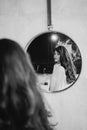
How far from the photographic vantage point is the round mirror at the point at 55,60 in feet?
8.24

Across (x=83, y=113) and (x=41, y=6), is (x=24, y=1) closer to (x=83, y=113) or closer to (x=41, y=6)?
(x=41, y=6)

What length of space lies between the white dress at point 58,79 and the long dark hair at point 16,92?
4.57ft

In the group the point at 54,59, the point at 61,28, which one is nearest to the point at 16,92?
the point at 54,59

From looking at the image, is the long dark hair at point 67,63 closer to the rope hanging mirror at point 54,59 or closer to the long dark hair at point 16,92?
the rope hanging mirror at point 54,59

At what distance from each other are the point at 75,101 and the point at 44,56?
56 cm

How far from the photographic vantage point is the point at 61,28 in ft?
8.37

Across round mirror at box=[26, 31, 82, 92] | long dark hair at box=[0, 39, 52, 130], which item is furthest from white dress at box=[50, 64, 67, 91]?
long dark hair at box=[0, 39, 52, 130]

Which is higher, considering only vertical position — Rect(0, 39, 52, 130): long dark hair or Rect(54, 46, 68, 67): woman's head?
Rect(54, 46, 68, 67): woman's head

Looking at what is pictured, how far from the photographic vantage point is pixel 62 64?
252 centimetres

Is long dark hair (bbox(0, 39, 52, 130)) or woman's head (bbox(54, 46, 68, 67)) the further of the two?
woman's head (bbox(54, 46, 68, 67))

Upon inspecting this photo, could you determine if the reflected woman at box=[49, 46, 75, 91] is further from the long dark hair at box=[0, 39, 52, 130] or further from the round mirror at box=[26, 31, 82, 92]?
the long dark hair at box=[0, 39, 52, 130]

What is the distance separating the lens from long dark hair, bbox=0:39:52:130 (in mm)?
1044

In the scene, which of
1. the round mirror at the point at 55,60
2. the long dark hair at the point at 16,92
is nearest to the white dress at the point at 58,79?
the round mirror at the point at 55,60

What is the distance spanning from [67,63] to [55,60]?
13 centimetres
